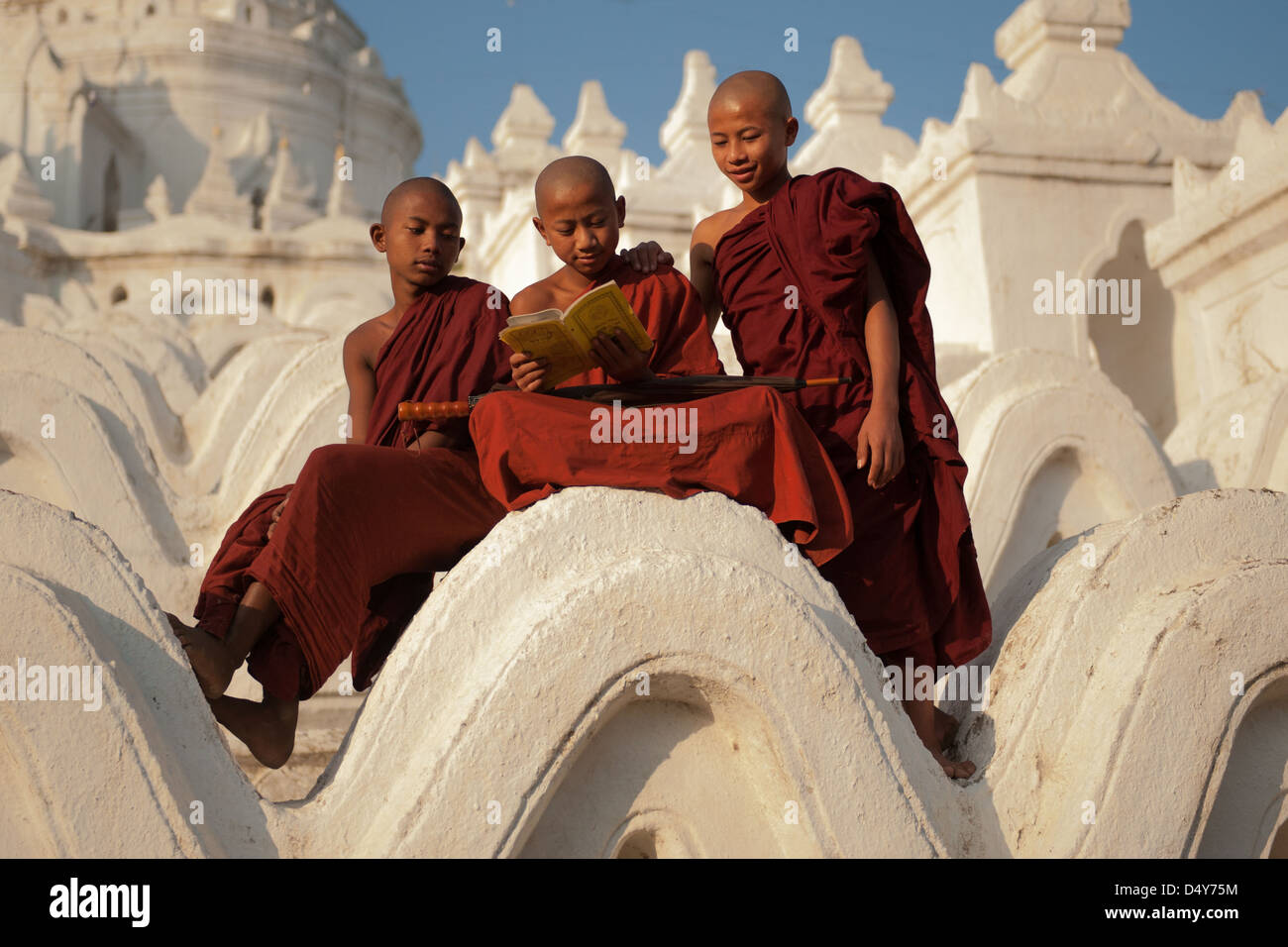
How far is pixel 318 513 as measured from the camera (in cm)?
355

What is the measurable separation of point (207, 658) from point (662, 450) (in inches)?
46.4

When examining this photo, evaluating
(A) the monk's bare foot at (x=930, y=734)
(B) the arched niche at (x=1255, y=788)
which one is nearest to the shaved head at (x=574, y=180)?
(A) the monk's bare foot at (x=930, y=734)

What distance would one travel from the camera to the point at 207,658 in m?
3.40

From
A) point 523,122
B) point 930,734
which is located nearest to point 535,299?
point 930,734

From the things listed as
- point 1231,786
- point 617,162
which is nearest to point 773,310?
point 1231,786

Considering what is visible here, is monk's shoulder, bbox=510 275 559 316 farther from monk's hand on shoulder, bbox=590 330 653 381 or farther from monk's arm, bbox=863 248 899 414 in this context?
monk's arm, bbox=863 248 899 414

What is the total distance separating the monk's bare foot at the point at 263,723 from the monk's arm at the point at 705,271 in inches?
62.7

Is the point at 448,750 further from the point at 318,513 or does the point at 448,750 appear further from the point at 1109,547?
the point at 1109,547

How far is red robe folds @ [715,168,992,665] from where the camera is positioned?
3.80 meters

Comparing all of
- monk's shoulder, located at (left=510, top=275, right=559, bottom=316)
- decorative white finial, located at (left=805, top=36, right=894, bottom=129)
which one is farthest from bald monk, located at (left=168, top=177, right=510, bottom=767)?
decorative white finial, located at (left=805, top=36, right=894, bottom=129)

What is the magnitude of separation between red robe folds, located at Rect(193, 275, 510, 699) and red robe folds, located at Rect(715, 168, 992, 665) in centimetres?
84

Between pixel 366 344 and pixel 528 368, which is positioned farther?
pixel 366 344

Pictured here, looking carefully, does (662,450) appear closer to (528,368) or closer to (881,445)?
(528,368)
